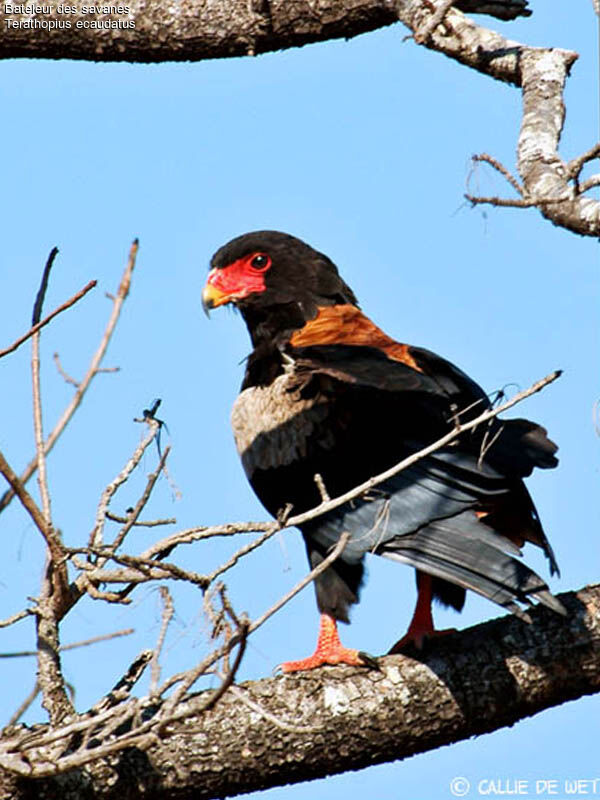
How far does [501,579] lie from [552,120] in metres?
1.33

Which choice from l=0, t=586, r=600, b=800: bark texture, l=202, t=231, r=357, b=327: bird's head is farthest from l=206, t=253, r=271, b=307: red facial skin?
l=0, t=586, r=600, b=800: bark texture

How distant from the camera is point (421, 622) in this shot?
4.46 metres

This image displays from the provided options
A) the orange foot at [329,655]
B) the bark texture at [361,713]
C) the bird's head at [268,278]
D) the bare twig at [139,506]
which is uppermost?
the bird's head at [268,278]

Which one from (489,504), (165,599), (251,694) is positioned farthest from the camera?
(489,504)

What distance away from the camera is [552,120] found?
383 cm

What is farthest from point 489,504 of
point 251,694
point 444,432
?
point 251,694

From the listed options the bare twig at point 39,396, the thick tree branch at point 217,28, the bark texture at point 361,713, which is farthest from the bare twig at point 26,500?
the thick tree branch at point 217,28

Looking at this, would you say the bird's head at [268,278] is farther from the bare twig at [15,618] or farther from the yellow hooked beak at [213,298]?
the bare twig at [15,618]

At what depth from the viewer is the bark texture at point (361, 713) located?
361 centimetres

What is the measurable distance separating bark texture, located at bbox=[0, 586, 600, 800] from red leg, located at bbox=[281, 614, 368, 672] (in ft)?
0.34

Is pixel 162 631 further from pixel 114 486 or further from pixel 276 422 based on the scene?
pixel 276 422

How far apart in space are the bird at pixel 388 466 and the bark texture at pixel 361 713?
0.18 metres

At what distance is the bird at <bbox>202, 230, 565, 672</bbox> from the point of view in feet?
13.2

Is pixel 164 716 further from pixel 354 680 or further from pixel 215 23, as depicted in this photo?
pixel 215 23
